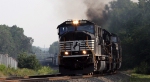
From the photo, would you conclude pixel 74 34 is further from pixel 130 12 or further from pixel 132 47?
pixel 130 12

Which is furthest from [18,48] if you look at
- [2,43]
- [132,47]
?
[132,47]

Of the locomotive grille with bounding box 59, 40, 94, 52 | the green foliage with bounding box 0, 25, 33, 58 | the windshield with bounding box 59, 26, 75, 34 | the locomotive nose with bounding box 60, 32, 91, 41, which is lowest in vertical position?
the locomotive grille with bounding box 59, 40, 94, 52

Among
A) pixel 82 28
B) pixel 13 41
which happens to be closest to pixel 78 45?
pixel 82 28

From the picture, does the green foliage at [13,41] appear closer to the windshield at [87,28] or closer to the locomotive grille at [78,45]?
the windshield at [87,28]

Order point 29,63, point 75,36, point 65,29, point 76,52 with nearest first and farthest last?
point 76,52 < point 75,36 < point 65,29 < point 29,63

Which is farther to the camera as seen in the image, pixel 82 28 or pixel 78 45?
pixel 82 28

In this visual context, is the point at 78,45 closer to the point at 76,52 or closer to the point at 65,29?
the point at 76,52

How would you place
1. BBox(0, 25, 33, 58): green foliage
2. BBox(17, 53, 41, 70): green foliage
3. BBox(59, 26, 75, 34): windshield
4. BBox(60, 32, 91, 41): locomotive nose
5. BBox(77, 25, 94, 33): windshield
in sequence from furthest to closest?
BBox(0, 25, 33, 58): green foliage → BBox(17, 53, 41, 70): green foliage → BBox(59, 26, 75, 34): windshield → BBox(77, 25, 94, 33): windshield → BBox(60, 32, 91, 41): locomotive nose

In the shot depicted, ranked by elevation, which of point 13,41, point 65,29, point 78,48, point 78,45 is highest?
point 13,41

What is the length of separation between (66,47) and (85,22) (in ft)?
8.18

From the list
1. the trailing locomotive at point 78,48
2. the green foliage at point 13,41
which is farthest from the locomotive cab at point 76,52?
the green foliage at point 13,41

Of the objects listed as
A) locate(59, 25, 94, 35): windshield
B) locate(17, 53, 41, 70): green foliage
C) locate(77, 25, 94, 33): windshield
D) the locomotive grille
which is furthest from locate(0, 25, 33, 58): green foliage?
the locomotive grille

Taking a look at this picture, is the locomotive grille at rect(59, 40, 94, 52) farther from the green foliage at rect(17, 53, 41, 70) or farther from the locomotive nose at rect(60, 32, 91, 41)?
the green foliage at rect(17, 53, 41, 70)

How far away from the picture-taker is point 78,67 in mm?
23891
